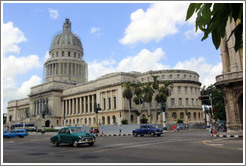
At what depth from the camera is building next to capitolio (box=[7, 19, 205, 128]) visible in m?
72.7

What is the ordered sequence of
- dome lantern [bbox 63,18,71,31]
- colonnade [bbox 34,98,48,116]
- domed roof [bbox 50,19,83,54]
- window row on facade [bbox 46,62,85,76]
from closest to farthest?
1. colonnade [bbox 34,98,48,116]
2. window row on facade [bbox 46,62,85,76]
3. domed roof [bbox 50,19,83,54]
4. dome lantern [bbox 63,18,71,31]

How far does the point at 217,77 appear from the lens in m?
29.8

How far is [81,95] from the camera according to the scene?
8750cm

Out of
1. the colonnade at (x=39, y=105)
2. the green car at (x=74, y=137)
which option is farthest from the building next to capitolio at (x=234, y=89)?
the colonnade at (x=39, y=105)

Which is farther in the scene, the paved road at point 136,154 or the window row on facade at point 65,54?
the window row on facade at point 65,54

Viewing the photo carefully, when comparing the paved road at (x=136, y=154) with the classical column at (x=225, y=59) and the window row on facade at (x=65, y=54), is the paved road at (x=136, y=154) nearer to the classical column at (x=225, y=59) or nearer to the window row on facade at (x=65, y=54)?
the classical column at (x=225, y=59)

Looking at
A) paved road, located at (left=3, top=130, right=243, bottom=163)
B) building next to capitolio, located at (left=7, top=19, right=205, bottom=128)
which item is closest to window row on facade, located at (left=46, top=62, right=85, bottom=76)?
building next to capitolio, located at (left=7, top=19, right=205, bottom=128)

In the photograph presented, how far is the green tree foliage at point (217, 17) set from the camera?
214 cm

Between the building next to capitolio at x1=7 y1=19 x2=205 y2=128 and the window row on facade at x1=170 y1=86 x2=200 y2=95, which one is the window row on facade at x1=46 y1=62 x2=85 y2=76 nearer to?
the building next to capitolio at x1=7 y1=19 x2=205 y2=128

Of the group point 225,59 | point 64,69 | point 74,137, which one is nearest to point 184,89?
point 225,59

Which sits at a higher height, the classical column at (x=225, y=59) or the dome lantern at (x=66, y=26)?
the dome lantern at (x=66, y=26)

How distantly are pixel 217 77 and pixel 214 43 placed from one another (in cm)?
2973

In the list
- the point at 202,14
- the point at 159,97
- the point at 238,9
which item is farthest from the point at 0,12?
the point at 159,97

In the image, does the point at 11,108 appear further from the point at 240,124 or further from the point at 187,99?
the point at 240,124
